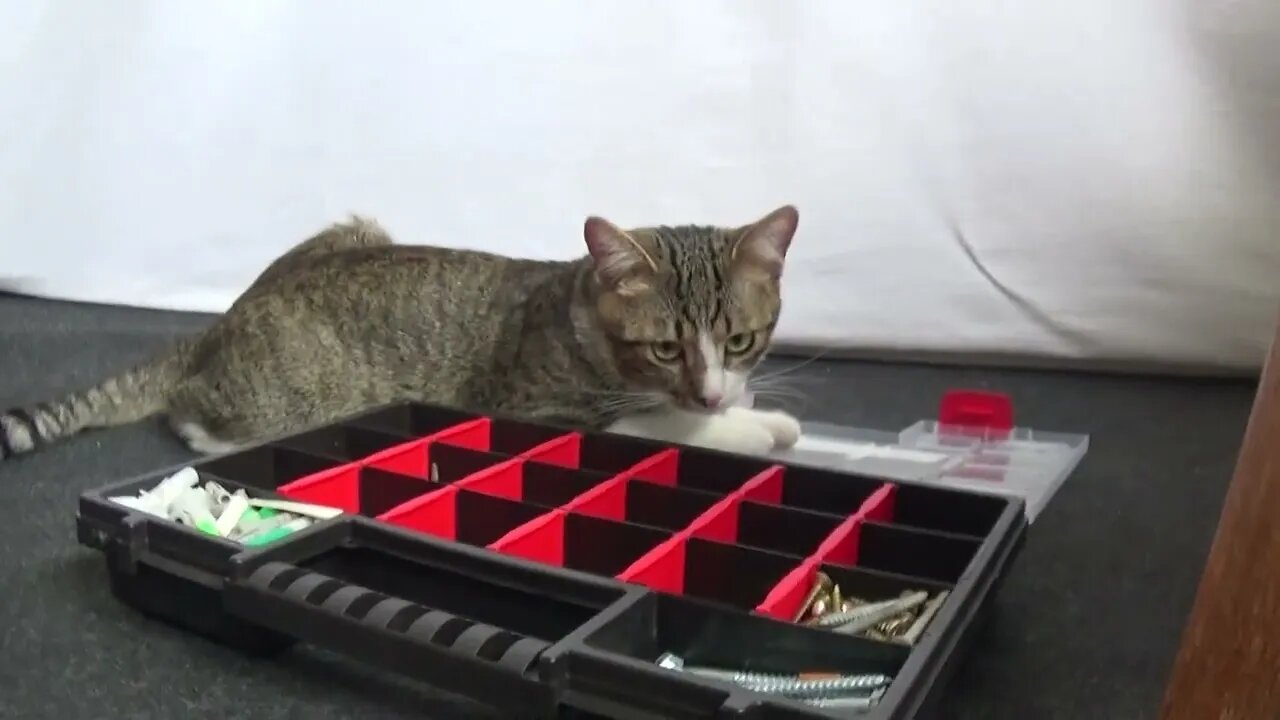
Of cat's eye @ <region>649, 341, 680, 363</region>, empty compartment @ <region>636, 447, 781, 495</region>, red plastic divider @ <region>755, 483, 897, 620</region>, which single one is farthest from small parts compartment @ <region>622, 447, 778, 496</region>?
cat's eye @ <region>649, 341, 680, 363</region>

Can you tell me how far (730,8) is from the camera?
193 centimetres

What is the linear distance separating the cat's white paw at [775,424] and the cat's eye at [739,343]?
73mm

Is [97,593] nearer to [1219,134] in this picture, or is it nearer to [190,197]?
[190,197]

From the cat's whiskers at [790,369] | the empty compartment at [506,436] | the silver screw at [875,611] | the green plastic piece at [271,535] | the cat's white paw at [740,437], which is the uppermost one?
the empty compartment at [506,436]

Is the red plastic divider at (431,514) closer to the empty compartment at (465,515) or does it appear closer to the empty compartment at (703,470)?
the empty compartment at (465,515)

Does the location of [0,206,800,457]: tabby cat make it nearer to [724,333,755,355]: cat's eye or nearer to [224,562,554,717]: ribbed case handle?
[724,333,755,355]: cat's eye

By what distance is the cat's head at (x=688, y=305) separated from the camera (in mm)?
1299

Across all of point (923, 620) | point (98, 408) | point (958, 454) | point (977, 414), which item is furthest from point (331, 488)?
point (977, 414)

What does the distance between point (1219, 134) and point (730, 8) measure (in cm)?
81

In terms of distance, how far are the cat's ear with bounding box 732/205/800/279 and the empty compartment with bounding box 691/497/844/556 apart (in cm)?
41

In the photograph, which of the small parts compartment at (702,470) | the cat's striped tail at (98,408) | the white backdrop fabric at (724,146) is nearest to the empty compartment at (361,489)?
the small parts compartment at (702,470)

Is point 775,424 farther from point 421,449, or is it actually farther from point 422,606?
point 422,606

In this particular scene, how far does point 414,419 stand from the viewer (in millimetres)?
1267

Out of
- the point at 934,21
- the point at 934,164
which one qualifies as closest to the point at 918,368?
the point at 934,164
